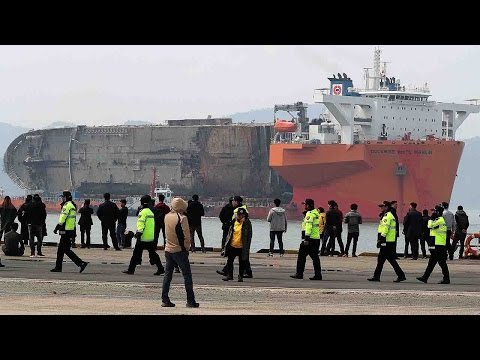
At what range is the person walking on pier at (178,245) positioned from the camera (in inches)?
584

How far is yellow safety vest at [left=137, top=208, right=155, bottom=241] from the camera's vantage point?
1951cm

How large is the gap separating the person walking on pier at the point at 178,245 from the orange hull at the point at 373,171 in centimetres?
7585

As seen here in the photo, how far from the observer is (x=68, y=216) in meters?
20.5

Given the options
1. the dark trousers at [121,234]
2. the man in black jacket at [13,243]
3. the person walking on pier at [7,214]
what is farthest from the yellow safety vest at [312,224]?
the dark trousers at [121,234]

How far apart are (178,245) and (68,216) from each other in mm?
5969

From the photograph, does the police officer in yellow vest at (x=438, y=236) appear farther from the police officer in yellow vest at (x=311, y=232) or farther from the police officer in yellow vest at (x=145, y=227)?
the police officer in yellow vest at (x=145, y=227)

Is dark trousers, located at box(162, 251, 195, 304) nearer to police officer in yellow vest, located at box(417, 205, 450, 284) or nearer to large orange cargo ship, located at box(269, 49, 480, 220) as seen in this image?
police officer in yellow vest, located at box(417, 205, 450, 284)

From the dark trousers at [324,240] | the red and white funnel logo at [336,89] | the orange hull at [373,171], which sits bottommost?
the dark trousers at [324,240]

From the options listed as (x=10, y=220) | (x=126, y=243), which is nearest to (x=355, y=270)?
(x=10, y=220)

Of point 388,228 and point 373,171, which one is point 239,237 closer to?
point 388,228

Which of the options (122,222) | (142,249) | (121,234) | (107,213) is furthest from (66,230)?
(121,234)

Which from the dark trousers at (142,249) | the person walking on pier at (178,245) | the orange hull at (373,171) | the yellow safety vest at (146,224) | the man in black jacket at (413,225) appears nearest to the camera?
the person walking on pier at (178,245)
